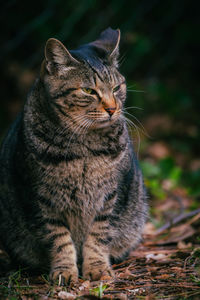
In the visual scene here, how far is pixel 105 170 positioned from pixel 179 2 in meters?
5.95

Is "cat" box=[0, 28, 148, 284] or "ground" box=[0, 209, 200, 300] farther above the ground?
"cat" box=[0, 28, 148, 284]

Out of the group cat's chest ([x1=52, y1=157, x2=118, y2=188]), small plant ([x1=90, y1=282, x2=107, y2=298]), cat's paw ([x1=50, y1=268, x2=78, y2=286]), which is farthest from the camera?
cat's chest ([x1=52, y1=157, x2=118, y2=188])

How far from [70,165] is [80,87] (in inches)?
20.8

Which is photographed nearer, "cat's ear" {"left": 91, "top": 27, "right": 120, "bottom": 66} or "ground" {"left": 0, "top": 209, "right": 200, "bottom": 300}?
"ground" {"left": 0, "top": 209, "right": 200, "bottom": 300}

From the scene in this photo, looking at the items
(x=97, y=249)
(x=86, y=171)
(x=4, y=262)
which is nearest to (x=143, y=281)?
(x=97, y=249)

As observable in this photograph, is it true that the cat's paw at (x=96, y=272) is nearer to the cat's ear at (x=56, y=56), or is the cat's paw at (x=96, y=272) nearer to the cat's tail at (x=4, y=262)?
the cat's tail at (x=4, y=262)

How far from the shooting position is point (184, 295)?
2.15 m

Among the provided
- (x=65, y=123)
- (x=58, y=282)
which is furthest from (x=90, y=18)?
(x=58, y=282)

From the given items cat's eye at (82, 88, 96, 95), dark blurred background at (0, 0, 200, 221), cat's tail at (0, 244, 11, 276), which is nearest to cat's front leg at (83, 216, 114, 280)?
cat's tail at (0, 244, 11, 276)

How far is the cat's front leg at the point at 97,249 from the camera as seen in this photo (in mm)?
2697

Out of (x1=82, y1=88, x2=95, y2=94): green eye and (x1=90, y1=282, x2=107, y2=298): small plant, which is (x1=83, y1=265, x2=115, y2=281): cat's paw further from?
(x1=82, y1=88, x2=95, y2=94): green eye

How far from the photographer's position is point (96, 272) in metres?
2.66

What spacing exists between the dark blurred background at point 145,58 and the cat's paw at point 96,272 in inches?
101

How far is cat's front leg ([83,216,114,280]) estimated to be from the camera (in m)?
2.70
